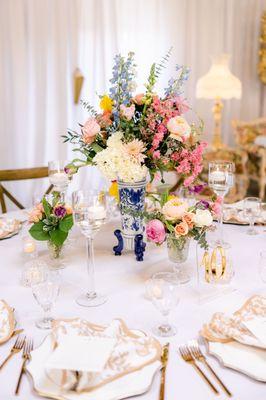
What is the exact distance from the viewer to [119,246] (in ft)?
5.32

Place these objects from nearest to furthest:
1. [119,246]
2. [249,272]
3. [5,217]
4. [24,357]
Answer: [24,357], [249,272], [119,246], [5,217]

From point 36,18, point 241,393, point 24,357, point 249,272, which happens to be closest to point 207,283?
point 249,272

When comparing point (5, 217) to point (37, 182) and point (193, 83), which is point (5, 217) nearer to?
point (37, 182)

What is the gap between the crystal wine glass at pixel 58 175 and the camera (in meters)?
1.79

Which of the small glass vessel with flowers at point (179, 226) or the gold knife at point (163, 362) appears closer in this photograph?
the gold knife at point (163, 362)

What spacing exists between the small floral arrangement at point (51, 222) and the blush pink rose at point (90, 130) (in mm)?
248

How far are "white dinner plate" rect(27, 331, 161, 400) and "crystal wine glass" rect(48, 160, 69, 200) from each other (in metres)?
0.88

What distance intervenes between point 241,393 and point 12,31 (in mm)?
3426

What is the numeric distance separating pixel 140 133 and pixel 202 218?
379 millimetres

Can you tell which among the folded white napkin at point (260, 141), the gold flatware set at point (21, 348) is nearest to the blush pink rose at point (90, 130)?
the gold flatware set at point (21, 348)

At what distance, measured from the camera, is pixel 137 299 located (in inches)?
51.3

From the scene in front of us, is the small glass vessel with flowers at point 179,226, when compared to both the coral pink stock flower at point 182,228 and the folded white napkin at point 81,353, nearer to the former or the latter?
the coral pink stock flower at point 182,228

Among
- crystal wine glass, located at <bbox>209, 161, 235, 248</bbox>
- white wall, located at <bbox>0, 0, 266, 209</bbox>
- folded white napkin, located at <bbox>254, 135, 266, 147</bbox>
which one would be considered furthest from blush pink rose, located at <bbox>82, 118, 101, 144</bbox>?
folded white napkin, located at <bbox>254, 135, 266, 147</bbox>

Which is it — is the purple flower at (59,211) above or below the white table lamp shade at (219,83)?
below
